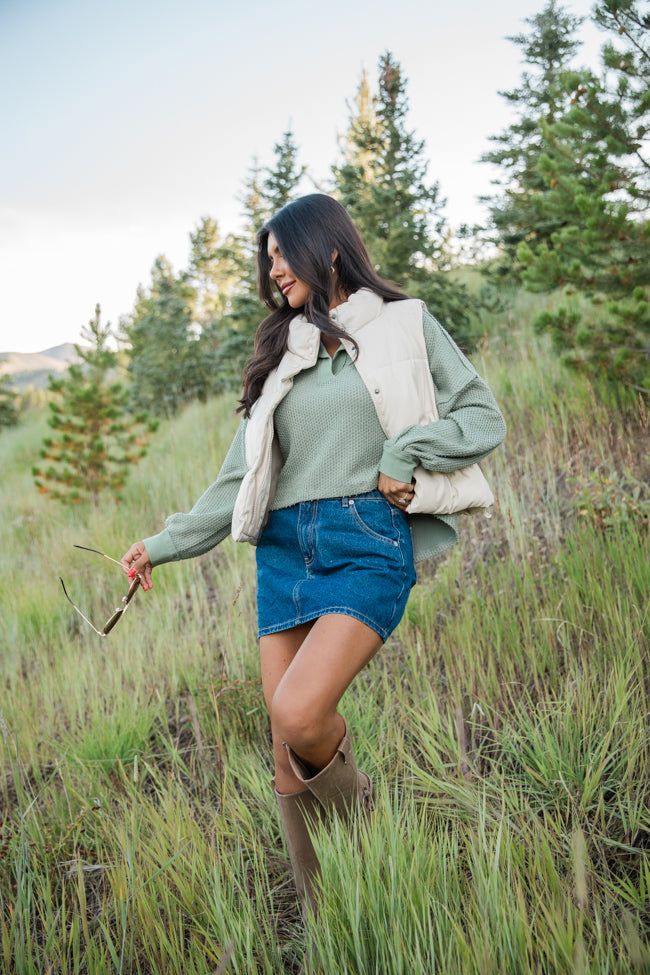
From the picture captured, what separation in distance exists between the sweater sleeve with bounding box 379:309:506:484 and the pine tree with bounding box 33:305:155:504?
716 centimetres

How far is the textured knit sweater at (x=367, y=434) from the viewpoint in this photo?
2.30m

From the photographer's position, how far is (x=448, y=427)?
2346 millimetres

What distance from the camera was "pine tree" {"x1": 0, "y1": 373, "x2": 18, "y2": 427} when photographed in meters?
23.6

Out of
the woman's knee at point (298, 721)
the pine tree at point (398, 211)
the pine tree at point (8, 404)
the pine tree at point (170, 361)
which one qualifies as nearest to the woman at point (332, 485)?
the woman's knee at point (298, 721)

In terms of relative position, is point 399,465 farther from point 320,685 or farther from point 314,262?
point 314,262

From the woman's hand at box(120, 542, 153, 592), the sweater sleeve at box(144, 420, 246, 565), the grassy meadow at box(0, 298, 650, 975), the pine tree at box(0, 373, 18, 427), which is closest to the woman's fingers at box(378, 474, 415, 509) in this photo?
the sweater sleeve at box(144, 420, 246, 565)

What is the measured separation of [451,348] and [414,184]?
8344mm

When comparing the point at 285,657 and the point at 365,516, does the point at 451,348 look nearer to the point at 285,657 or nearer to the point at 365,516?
the point at 365,516

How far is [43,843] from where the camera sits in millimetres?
2619

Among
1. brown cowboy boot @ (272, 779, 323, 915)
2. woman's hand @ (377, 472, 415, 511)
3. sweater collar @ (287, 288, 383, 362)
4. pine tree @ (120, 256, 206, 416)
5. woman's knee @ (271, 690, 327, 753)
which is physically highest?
pine tree @ (120, 256, 206, 416)

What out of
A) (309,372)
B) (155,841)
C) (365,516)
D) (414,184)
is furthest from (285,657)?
(414,184)

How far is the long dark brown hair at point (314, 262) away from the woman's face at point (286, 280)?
0.08 feet

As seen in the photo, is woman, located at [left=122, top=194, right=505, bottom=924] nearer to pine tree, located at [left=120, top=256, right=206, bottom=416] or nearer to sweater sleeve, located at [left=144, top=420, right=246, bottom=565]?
sweater sleeve, located at [left=144, top=420, right=246, bottom=565]

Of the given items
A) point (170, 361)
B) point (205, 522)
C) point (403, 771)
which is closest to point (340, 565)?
point (205, 522)
